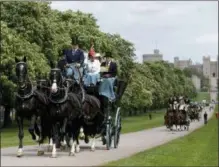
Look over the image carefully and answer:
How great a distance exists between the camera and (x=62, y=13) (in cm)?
6494

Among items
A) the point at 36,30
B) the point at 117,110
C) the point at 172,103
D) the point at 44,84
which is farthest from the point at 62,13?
the point at 44,84

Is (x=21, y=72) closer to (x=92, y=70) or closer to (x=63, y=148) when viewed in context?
(x=92, y=70)

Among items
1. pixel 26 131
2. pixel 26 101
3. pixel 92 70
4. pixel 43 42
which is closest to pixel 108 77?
pixel 92 70

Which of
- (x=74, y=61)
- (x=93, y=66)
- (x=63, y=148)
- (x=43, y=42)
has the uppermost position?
(x=43, y=42)

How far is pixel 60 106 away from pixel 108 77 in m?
2.99

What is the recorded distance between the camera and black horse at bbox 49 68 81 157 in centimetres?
1683

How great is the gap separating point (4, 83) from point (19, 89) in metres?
28.4

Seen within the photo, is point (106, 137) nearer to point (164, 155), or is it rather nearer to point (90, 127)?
point (90, 127)

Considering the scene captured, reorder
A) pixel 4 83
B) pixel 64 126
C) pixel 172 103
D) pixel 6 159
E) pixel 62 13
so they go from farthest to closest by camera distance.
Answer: pixel 62 13 → pixel 172 103 → pixel 4 83 → pixel 64 126 → pixel 6 159

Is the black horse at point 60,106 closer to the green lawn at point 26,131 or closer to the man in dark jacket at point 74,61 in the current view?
the man in dark jacket at point 74,61

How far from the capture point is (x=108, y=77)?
65.7 ft

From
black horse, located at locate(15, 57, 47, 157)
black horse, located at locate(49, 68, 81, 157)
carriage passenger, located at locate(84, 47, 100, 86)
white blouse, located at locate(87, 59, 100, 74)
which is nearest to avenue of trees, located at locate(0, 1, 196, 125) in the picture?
carriage passenger, located at locate(84, 47, 100, 86)

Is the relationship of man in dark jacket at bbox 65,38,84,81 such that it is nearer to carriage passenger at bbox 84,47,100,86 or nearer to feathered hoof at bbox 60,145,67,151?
carriage passenger at bbox 84,47,100,86

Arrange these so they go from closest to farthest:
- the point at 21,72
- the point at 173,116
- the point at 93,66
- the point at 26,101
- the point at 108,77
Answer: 1. the point at 21,72
2. the point at 26,101
3. the point at 93,66
4. the point at 108,77
5. the point at 173,116
